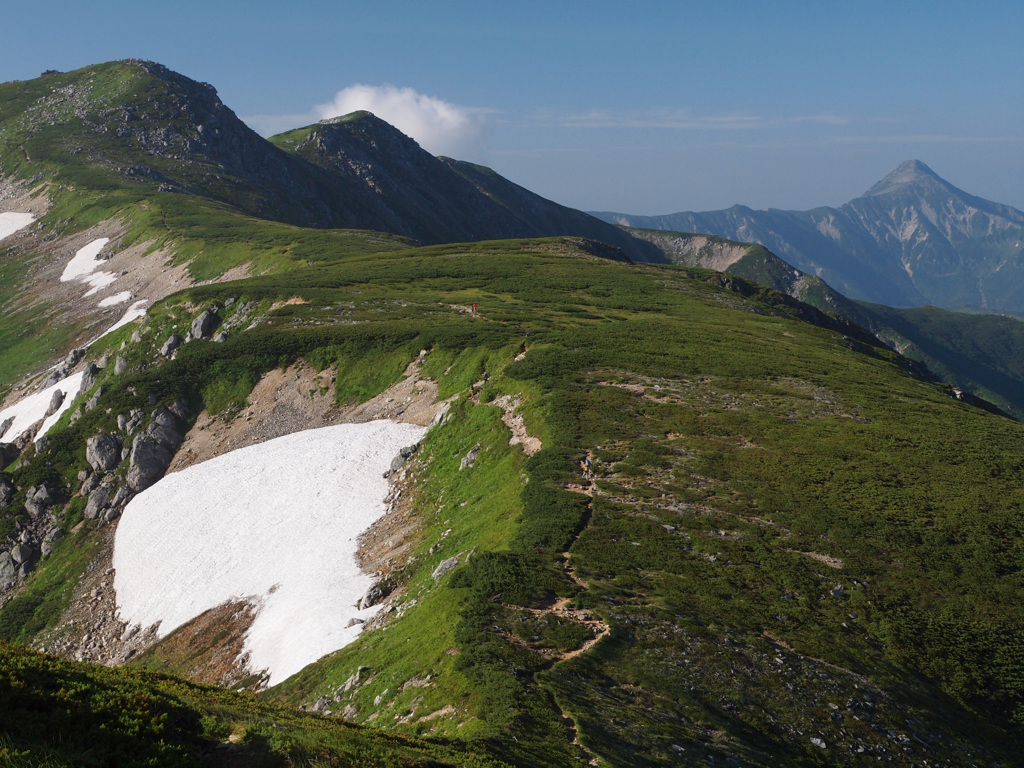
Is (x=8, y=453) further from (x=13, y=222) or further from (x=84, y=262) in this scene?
(x=13, y=222)

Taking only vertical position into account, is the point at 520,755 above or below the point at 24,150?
below

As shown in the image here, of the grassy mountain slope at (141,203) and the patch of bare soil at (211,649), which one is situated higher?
the grassy mountain slope at (141,203)

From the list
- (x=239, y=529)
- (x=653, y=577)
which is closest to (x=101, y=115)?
(x=239, y=529)

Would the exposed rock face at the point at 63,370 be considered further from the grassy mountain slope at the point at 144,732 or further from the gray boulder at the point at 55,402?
the grassy mountain slope at the point at 144,732

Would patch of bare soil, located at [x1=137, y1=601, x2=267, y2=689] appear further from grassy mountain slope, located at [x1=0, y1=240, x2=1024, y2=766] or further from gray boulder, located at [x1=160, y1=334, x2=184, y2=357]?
gray boulder, located at [x1=160, y1=334, x2=184, y2=357]

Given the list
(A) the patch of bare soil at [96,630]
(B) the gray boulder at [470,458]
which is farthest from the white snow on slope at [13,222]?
(B) the gray boulder at [470,458]

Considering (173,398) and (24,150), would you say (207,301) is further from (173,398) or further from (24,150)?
(24,150)
